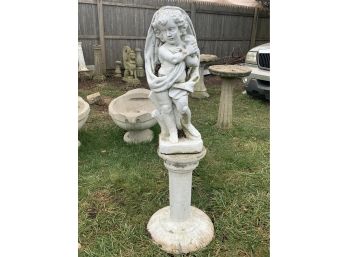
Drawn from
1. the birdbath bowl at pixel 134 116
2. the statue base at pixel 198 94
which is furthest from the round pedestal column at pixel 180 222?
the statue base at pixel 198 94

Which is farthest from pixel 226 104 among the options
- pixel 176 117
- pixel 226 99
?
pixel 176 117

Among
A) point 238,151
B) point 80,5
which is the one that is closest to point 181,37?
point 238,151

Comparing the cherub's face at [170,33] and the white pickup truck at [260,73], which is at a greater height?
the cherub's face at [170,33]

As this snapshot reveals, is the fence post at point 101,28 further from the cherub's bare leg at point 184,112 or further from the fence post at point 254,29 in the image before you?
the cherub's bare leg at point 184,112

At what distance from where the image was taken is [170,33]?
201 cm

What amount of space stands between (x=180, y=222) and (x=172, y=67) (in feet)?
4.24

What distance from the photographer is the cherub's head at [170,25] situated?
1.97 metres

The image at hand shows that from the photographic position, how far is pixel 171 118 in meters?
2.26

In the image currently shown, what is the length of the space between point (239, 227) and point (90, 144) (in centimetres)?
241

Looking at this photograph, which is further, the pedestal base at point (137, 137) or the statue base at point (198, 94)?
the statue base at point (198, 94)

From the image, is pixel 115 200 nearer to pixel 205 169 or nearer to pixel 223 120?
pixel 205 169


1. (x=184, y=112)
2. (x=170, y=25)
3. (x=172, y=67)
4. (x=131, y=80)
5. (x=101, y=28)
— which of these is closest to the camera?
(x=170, y=25)

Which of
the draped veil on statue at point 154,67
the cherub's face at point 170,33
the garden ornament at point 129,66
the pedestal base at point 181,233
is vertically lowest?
the pedestal base at point 181,233

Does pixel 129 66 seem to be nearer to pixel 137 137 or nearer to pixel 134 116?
pixel 137 137
